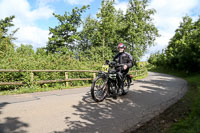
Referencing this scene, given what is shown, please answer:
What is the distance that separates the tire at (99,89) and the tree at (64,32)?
24.2 meters

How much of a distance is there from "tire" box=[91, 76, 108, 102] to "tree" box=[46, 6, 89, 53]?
24.2 metres

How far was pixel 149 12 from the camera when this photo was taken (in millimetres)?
32406

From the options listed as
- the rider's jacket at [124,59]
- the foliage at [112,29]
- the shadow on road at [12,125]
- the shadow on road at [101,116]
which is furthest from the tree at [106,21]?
the shadow on road at [12,125]

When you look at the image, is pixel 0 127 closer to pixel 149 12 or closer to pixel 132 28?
pixel 132 28

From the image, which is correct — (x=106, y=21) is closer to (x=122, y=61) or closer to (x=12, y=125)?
(x=122, y=61)

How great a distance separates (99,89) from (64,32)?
26668mm

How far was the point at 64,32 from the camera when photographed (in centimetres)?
2986

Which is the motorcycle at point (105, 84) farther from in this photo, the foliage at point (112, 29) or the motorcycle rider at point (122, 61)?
the foliage at point (112, 29)

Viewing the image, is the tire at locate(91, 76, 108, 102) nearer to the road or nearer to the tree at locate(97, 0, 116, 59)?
the road

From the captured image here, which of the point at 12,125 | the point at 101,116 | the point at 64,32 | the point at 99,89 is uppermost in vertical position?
the point at 64,32

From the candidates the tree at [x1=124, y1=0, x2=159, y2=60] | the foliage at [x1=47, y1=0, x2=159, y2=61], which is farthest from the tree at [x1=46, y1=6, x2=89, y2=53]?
the tree at [x1=124, y1=0, x2=159, y2=60]

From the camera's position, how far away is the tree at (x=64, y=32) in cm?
2869

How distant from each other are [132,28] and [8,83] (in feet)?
86.2

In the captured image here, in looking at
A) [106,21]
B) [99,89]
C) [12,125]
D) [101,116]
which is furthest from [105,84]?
[106,21]
